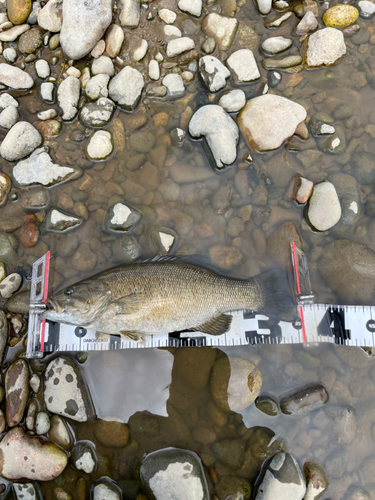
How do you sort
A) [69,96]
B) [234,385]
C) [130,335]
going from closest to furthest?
[130,335]
[234,385]
[69,96]

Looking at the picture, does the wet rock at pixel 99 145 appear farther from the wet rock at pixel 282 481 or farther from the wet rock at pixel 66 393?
the wet rock at pixel 282 481

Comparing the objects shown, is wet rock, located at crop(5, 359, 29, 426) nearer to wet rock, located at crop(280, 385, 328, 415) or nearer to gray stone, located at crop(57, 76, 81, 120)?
wet rock, located at crop(280, 385, 328, 415)

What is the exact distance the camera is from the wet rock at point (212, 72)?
4.27 m

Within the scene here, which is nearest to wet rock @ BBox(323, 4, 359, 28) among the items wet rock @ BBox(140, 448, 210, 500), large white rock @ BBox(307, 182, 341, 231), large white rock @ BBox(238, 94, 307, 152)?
large white rock @ BBox(238, 94, 307, 152)

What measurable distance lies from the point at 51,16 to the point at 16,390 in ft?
17.0

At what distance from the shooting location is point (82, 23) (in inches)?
165

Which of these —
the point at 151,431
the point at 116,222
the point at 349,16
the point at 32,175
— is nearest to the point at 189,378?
the point at 151,431

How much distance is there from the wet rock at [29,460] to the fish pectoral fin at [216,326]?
2.33 m

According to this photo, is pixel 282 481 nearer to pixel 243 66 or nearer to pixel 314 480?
pixel 314 480

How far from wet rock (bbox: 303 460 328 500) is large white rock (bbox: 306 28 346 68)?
18.3 feet

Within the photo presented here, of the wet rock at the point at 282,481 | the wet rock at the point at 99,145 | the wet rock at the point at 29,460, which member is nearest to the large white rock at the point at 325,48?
the wet rock at the point at 99,145

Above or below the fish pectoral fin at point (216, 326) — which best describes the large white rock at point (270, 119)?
above

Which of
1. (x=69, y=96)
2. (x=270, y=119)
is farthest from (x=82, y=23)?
(x=270, y=119)

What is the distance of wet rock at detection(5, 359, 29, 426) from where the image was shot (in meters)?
3.78
